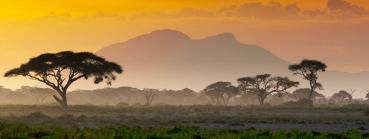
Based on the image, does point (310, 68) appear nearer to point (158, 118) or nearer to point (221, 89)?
point (221, 89)

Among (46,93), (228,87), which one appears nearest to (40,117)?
(228,87)

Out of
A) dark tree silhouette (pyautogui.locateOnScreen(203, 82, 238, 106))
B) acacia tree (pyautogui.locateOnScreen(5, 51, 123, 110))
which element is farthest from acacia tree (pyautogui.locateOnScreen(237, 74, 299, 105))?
acacia tree (pyautogui.locateOnScreen(5, 51, 123, 110))

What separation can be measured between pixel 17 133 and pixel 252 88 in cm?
11625

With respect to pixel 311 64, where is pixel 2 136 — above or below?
below

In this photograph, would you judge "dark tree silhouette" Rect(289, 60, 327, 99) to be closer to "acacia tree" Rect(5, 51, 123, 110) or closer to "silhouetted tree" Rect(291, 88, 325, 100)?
"acacia tree" Rect(5, 51, 123, 110)

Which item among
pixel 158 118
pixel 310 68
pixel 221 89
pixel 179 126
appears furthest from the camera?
pixel 221 89

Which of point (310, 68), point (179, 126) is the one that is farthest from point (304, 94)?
point (179, 126)

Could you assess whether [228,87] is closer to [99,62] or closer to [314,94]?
[314,94]

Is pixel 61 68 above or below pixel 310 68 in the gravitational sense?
below

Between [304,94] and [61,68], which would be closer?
[61,68]

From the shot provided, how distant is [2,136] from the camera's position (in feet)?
81.6

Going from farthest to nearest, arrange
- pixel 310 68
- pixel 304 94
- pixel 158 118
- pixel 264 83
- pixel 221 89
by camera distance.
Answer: pixel 304 94
pixel 221 89
pixel 264 83
pixel 310 68
pixel 158 118

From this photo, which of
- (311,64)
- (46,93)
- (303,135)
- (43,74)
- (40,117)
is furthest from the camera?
(46,93)

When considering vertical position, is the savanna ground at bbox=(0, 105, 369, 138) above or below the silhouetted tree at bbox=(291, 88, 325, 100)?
below
